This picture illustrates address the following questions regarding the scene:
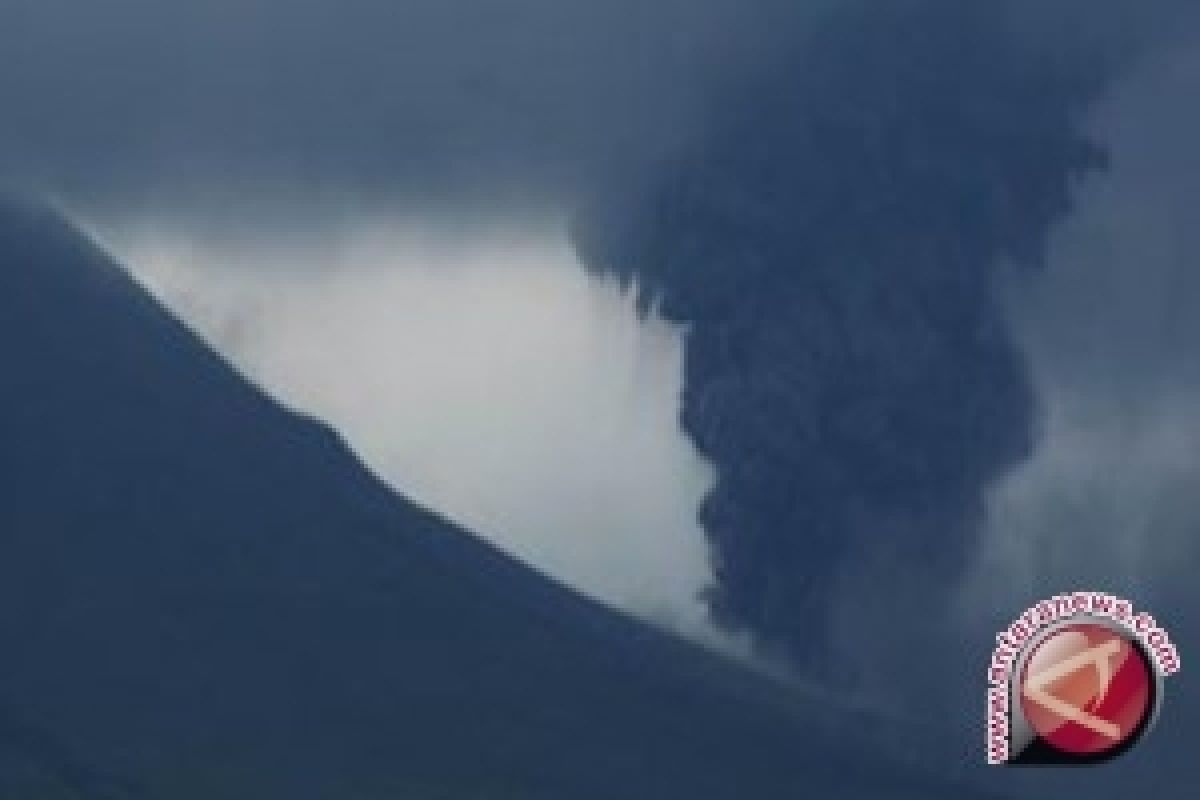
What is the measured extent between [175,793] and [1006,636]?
15112 centimetres

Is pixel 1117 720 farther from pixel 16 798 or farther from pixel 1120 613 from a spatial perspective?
pixel 16 798

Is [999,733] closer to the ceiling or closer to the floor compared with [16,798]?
closer to the floor

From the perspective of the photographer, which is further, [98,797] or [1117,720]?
[98,797]

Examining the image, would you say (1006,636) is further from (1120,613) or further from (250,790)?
(250,790)

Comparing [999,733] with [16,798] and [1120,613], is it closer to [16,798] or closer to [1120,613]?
[1120,613]

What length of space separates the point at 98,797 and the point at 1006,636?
151 m

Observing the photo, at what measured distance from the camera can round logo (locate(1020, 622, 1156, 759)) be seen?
50.3 metres

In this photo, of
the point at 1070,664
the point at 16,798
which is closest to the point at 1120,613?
the point at 1070,664

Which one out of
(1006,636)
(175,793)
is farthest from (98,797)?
(1006,636)

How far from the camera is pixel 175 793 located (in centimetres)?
19825

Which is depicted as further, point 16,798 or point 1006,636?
point 16,798

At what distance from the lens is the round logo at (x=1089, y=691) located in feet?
165

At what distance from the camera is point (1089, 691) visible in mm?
50969

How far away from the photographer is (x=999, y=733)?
51094mm
